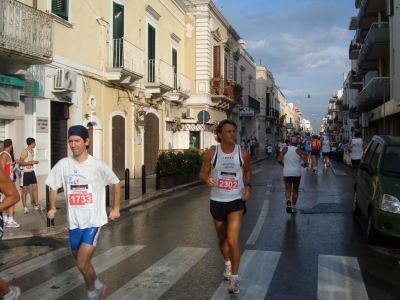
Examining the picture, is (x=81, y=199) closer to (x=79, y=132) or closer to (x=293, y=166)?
(x=79, y=132)

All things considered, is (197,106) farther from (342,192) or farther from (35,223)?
(35,223)

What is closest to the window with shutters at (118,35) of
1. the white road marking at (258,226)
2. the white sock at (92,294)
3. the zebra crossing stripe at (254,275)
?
the white road marking at (258,226)

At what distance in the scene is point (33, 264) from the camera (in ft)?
21.9

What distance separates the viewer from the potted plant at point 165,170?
51.6 ft

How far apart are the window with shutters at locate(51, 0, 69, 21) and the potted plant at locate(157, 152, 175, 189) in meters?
5.43

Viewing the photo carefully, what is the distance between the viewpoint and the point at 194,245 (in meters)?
7.46

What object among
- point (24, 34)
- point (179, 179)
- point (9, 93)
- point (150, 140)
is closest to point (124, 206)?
point (9, 93)

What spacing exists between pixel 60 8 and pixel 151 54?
8.08 meters

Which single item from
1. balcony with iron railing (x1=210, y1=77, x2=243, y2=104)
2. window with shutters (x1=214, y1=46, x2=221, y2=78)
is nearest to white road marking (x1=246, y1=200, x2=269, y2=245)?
balcony with iron railing (x1=210, y1=77, x2=243, y2=104)

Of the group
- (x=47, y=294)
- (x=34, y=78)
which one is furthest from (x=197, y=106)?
(x=47, y=294)

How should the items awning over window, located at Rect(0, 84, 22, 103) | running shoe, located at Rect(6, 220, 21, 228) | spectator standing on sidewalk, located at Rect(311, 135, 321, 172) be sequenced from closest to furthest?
1. running shoe, located at Rect(6, 220, 21, 228)
2. awning over window, located at Rect(0, 84, 22, 103)
3. spectator standing on sidewalk, located at Rect(311, 135, 321, 172)

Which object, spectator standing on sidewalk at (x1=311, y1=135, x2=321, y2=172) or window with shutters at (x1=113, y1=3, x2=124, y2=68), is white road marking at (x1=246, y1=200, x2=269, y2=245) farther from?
spectator standing on sidewalk at (x1=311, y1=135, x2=321, y2=172)

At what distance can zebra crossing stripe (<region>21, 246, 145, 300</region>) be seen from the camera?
527 centimetres

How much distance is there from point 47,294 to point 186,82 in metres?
22.2
